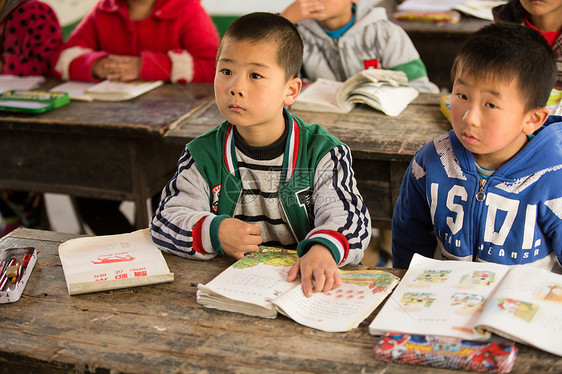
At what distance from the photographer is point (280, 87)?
62.8 inches

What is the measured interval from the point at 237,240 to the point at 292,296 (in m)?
0.24

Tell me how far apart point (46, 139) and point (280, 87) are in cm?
117

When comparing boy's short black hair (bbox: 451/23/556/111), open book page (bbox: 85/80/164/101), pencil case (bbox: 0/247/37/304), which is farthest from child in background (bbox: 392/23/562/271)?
open book page (bbox: 85/80/164/101)

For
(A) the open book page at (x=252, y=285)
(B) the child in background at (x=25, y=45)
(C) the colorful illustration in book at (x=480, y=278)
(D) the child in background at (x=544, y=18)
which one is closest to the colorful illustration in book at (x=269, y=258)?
(A) the open book page at (x=252, y=285)

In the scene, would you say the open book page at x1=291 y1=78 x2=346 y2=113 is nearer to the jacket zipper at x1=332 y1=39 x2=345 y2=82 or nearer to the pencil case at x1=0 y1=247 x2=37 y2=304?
the jacket zipper at x1=332 y1=39 x2=345 y2=82

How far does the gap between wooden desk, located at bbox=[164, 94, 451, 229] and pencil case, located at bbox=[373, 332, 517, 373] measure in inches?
36.9

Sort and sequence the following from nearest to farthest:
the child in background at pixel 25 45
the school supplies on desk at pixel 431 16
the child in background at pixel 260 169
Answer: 1. the child in background at pixel 260 169
2. the child in background at pixel 25 45
3. the school supplies on desk at pixel 431 16

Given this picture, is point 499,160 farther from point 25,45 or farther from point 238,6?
point 238,6

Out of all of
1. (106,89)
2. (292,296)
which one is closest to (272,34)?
(292,296)

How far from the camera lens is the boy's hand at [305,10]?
2.57m

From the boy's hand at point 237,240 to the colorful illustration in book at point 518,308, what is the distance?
54cm

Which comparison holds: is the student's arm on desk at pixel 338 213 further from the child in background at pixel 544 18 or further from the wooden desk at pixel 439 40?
the wooden desk at pixel 439 40

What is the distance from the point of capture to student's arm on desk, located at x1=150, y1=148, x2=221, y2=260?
142 cm

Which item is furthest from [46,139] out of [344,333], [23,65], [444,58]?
[444,58]
